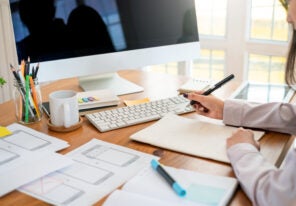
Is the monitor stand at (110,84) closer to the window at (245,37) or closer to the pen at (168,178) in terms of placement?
the pen at (168,178)

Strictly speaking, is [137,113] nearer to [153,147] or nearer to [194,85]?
[153,147]

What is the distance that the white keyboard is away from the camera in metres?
1.03

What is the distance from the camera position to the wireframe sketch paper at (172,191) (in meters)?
0.67

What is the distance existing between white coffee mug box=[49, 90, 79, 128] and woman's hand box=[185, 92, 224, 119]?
0.35 m

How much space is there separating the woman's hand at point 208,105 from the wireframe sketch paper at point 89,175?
0.30 m

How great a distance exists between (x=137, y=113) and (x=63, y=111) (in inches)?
8.8

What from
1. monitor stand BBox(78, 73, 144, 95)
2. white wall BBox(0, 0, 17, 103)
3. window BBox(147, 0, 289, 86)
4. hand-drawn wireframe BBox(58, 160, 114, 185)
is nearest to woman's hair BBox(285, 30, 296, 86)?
monitor stand BBox(78, 73, 144, 95)

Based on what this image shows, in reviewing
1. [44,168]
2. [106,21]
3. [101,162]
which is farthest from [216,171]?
[106,21]

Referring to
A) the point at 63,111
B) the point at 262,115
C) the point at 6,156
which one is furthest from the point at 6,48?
the point at 262,115

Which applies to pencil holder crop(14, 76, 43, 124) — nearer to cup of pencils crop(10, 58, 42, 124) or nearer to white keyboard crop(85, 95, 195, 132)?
cup of pencils crop(10, 58, 42, 124)

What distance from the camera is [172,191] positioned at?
2.31 feet

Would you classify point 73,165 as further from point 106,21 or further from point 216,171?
point 106,21

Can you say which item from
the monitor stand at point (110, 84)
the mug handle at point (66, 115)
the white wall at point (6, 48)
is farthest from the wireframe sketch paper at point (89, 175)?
the white wall at point (6, 48)

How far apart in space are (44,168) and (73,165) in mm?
66
